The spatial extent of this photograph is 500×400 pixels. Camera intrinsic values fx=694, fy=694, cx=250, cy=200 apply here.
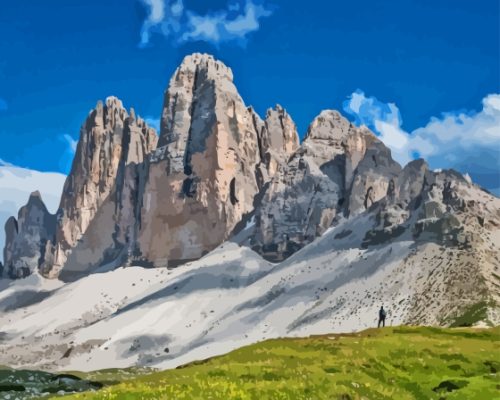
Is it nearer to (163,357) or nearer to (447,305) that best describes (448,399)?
(447,305)

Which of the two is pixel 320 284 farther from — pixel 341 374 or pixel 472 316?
pixel 341 374

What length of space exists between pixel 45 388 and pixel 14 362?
106 m

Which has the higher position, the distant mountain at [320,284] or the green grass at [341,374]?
the distant mountain at [320,284]

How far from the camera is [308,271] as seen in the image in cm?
14675

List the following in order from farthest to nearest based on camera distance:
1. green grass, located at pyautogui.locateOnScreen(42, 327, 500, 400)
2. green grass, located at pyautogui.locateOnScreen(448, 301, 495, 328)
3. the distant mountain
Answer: the distant mountain, green grass, located at pyautogui.locateOnScreen(448, 301, 495, 328), green grass, located at pyautogui.locateOnScreen(42, 327, 500, 400)

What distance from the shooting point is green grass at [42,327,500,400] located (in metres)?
21.7

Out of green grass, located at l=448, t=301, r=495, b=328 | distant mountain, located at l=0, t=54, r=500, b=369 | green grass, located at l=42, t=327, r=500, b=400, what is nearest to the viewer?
green grass, located at l=42, t=327, r=500, b=400

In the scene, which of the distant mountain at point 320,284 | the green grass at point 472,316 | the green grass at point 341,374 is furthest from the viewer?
the distant mountain at point 320,284

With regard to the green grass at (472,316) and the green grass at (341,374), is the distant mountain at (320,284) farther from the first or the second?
the green grass at (341,374)

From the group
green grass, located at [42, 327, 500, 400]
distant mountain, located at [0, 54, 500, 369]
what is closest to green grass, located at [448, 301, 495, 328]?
distant mountain, located at [0, 54, 500, 369]

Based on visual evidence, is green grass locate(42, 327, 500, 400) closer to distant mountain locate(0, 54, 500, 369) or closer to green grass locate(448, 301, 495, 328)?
green grass locate(448, 301, 495, 328)

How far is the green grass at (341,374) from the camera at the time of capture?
21.7m

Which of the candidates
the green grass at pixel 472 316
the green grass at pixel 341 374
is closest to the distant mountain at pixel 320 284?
the green grass at pixel 472 316

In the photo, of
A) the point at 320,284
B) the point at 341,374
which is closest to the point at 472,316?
the point at 320,284
